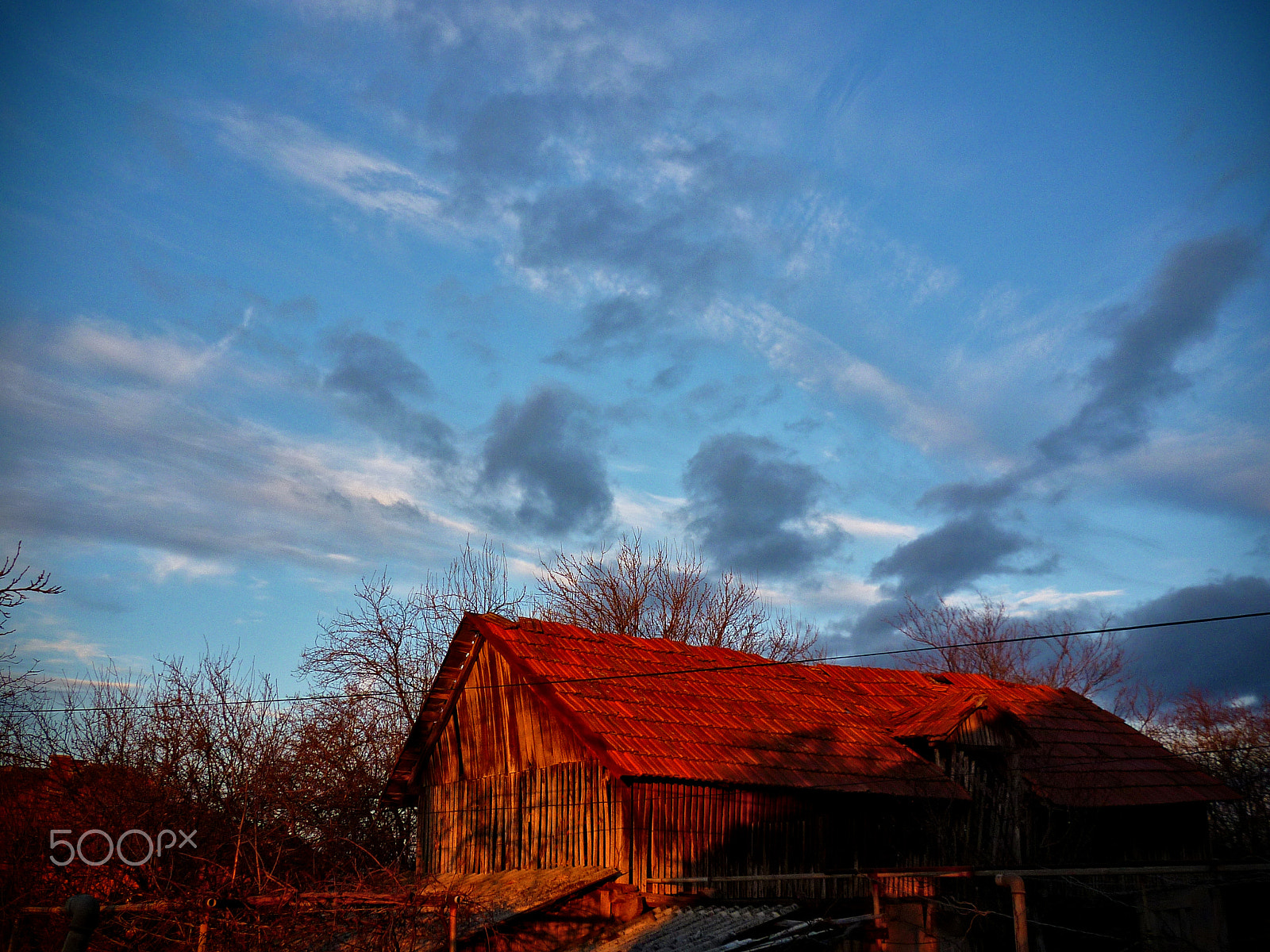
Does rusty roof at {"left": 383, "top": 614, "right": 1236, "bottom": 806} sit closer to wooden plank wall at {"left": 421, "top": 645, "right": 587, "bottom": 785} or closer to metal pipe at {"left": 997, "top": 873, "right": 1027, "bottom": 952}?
wooden plank wall at {"left": 421, "top": 645, "right": 587, "bottom": 785}

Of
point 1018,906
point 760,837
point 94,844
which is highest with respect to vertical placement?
point 760,837

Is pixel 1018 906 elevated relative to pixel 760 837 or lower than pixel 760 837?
lower

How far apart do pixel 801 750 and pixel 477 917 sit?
6.48 m

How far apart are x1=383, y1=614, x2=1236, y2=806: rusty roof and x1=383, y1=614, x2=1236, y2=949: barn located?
5 centimetres

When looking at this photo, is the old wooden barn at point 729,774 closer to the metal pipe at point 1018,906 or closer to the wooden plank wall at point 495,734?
the wooden plank wall at point 495,734

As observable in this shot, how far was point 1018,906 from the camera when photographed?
1103 cm

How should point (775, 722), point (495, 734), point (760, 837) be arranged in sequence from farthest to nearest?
1. point (775, 722)
2. point (495, 734)
3. point (760, 837)

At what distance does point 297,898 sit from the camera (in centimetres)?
1038

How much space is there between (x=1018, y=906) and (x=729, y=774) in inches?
191

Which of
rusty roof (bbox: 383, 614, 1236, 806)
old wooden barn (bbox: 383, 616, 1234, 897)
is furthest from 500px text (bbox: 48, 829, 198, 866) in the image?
old wooden barn (bbox: 383, 616, 1234, 897)

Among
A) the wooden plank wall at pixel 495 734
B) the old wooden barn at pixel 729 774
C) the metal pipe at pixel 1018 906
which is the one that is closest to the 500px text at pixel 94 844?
the old wooden barn at pixel 729 774

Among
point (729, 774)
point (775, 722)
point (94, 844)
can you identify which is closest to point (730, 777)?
point (729, 774)

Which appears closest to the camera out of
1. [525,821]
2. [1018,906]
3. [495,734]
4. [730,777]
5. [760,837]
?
[1018,906]

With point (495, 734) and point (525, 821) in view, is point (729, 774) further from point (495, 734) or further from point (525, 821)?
point (495, 734)
